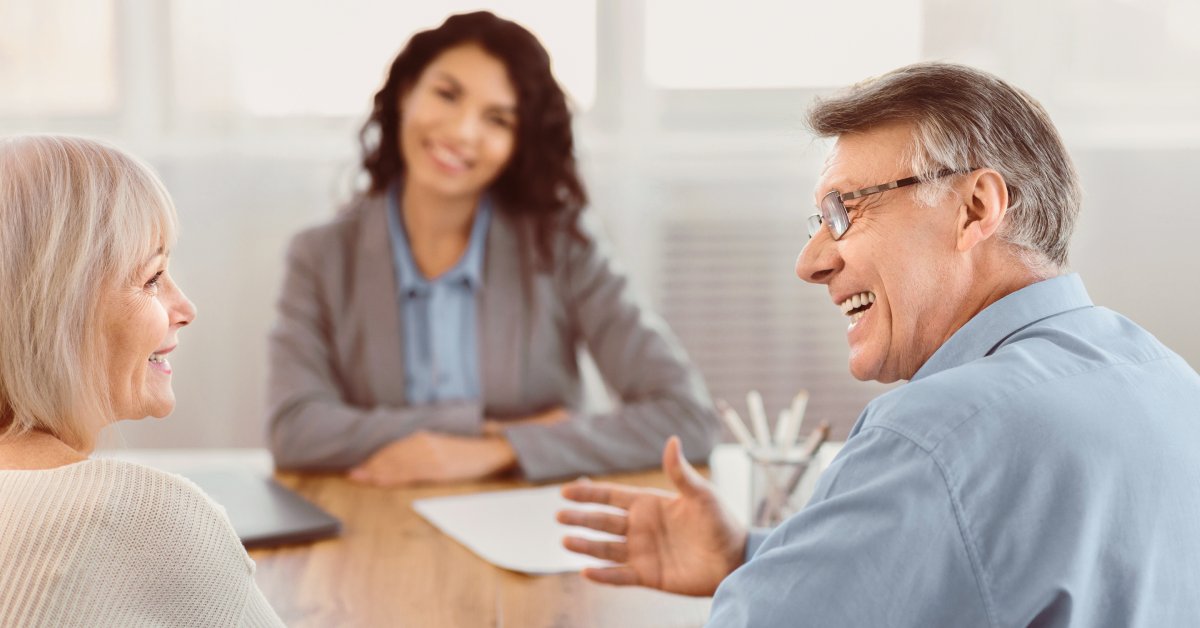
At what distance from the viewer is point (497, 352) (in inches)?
89.4

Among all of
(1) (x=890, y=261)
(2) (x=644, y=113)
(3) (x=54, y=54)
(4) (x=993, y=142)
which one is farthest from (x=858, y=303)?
(3) (x=54, y=54)

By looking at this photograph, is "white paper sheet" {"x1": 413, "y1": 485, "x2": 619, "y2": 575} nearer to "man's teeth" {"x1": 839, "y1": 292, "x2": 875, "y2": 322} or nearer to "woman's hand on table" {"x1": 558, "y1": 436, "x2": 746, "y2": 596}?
"woman's hand on table" {"x1": 558, "y1": 436, "x2": 746, "y2": 596}

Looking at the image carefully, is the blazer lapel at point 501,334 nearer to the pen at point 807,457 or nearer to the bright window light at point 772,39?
the pen at point 807,457

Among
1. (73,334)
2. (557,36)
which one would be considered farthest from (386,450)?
(557,36)

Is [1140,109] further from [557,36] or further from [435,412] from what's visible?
[435,412]

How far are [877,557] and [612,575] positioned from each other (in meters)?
0.53

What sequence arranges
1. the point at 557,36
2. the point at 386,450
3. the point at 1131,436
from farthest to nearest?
the point at 557,36 → the point at 386,450 → the point at 1131,436

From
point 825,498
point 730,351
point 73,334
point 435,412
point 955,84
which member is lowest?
point 730,351

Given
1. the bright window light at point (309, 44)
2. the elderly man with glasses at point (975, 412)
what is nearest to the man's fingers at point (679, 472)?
the elderly man with glasses at point (975, 412)

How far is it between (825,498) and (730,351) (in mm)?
2495

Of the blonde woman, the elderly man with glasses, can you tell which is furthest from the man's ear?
the blonde woman

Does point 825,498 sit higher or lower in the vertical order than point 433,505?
higher

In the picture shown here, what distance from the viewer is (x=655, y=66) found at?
10.7ft

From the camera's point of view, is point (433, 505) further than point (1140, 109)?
No
